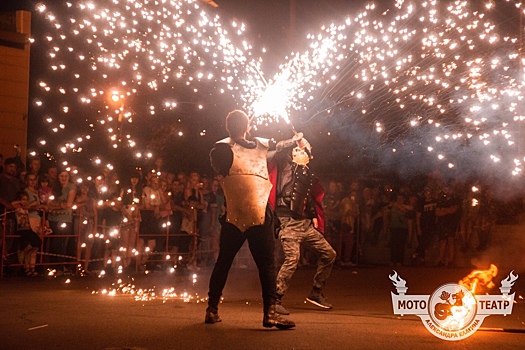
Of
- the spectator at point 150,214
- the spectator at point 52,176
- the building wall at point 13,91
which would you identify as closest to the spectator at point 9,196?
the spectator at point 52,176

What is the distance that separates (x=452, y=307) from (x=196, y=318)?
261cm

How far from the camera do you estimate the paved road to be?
22.0 ft

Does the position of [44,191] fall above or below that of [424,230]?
above

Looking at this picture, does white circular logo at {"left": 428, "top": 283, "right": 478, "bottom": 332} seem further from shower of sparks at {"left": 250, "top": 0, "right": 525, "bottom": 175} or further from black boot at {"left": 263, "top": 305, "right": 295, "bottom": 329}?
shower of sparks at {"left": 250, "top": 0, "right": 525, "bottom": 175}

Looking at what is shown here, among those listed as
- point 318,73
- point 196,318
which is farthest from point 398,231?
point 196,318

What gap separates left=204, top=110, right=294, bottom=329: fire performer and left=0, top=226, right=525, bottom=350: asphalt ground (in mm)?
404

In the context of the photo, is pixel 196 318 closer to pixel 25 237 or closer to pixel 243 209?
pixel 243 209

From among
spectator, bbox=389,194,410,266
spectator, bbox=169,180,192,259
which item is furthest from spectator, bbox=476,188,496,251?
spectator, bbox=169,180,192,259

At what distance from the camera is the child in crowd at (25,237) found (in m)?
13.1

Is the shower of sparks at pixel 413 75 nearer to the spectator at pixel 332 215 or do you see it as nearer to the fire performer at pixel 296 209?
the spectator at pixel 332 215

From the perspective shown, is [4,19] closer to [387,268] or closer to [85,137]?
[85,137]

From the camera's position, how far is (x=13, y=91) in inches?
744

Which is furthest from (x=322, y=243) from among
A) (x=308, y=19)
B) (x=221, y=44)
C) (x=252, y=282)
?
(x=308, y=19)

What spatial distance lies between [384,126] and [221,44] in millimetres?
6247
